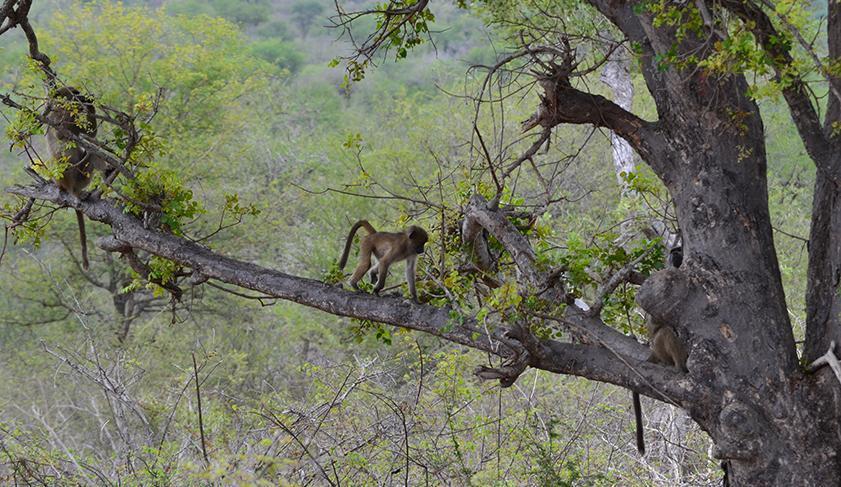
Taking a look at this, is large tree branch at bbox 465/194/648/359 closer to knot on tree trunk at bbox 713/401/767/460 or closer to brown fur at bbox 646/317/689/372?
brown fur at bbox 646/317/689/372

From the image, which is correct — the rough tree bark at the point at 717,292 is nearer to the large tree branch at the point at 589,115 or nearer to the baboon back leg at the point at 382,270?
the large tree branch at the point at 589,115

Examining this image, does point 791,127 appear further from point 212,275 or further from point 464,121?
point 212,275

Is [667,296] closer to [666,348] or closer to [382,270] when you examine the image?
[666,348]

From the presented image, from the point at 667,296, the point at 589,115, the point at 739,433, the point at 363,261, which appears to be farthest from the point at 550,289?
the point at 363,261

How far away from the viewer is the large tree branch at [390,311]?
538 cm

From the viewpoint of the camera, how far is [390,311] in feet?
19.4

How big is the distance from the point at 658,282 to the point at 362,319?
6.10ft

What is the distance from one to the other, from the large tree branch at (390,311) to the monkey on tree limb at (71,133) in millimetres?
472

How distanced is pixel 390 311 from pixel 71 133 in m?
2.58

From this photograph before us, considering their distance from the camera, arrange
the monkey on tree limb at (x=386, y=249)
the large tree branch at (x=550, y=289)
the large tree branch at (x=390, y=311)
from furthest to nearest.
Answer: the monkey on tree limb at (x=386, y=249) < the large tree branch at (x=550, y=289) < the large tree branch at (x=390, y=311)

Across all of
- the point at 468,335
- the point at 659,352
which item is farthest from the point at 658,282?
the point at 468,335

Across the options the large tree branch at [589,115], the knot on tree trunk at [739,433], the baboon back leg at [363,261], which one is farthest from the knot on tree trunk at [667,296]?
the baboon back leg at [363,261]

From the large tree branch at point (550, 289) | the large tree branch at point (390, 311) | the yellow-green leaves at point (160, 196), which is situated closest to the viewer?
the large tree branch at point (390, 311)

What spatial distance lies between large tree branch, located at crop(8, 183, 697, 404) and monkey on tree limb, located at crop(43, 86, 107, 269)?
0.47 m
